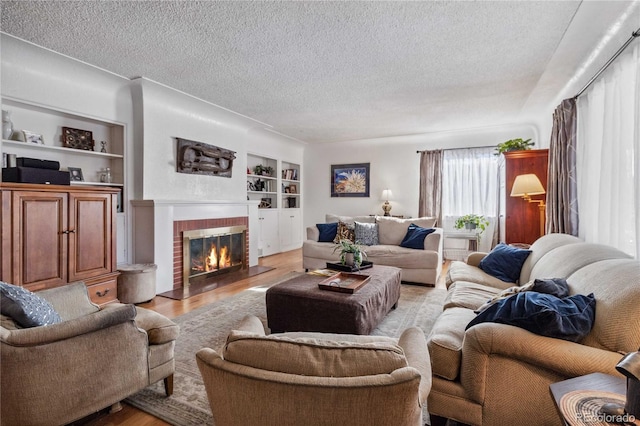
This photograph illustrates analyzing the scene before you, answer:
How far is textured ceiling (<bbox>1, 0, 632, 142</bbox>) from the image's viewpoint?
2.18 meters

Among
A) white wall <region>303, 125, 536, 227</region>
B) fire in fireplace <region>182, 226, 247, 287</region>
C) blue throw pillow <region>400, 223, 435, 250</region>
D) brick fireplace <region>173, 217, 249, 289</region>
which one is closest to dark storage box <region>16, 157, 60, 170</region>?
brick fireplace <region>173, 217, 249, 289</region>

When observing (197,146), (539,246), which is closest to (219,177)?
(197,146)

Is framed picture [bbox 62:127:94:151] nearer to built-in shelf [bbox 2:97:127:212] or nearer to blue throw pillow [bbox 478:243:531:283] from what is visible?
built-in shelf [bbox 2:97:127:212]

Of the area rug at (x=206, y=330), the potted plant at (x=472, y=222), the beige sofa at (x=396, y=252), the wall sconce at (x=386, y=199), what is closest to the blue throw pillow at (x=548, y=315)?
the area rug at (x=206, y=330)

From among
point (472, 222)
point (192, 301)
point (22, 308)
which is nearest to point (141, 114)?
point (192, 301)

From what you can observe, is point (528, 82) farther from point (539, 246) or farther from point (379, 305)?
point (379, 305)

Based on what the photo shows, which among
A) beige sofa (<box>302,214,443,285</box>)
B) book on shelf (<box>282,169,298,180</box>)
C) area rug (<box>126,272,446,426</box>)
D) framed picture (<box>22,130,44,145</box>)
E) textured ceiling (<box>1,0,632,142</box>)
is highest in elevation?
textured ceiling (<box>1,0,632,142</box>)

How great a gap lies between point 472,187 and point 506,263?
333cm

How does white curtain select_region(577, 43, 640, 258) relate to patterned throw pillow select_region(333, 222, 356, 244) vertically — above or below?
above

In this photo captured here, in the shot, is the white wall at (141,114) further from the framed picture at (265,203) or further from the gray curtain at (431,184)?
the gray curtain at (431,184)

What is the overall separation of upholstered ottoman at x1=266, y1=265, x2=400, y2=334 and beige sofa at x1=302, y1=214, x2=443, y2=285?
1.57 m

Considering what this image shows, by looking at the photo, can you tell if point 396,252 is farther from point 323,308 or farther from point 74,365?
point 74,365

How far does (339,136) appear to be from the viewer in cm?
640

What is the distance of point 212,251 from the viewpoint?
15.1 feet
